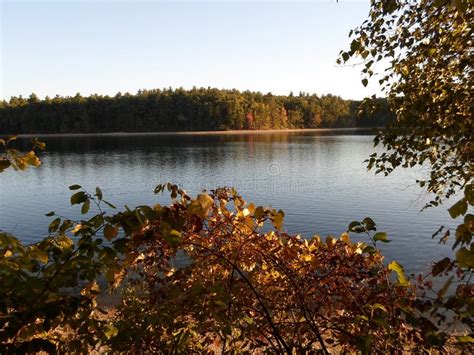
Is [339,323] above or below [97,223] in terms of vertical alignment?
below

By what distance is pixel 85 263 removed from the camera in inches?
92.5

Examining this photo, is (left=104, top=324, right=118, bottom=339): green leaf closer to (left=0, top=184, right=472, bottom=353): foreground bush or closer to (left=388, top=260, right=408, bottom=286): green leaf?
(left=0, top=184, right=472, bottom=353): foreground bush

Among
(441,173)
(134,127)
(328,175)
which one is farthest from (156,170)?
(134,127)

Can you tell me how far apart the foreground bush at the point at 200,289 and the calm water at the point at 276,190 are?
6181mm

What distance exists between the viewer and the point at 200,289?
273 centimetres

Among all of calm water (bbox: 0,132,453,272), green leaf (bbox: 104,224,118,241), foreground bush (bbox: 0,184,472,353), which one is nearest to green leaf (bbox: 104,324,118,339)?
foreground bush (bbox: 0,184,472,353)

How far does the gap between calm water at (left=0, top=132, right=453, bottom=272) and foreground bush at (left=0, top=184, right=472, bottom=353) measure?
20.3 ft

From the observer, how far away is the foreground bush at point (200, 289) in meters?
2.23

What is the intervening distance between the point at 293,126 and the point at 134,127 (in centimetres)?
7472

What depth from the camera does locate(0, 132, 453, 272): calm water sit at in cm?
2309

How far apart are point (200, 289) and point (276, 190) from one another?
111 ft

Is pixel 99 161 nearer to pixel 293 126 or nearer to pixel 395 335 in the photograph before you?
pixel 395 335

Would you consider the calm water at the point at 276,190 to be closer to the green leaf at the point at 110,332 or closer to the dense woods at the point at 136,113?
the green leaf at the point at 110,332

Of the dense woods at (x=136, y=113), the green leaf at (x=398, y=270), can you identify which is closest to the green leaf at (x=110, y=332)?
the green leaf at (x=398, y=270)
